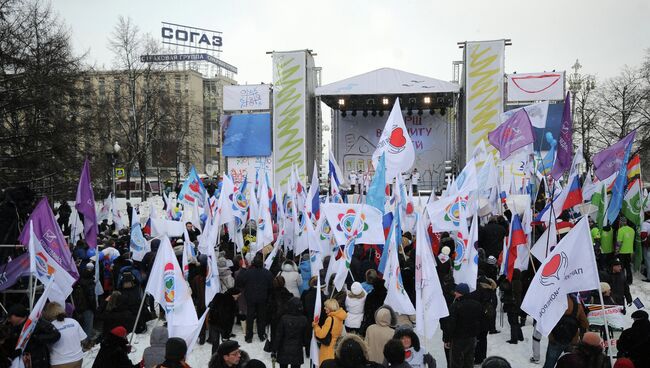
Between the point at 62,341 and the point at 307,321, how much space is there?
2801 millimetres

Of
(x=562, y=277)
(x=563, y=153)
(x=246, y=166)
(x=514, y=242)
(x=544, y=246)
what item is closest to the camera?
(x=562, y=277)

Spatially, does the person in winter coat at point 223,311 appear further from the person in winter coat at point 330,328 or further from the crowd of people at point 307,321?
the person in winter coat at point 330,328

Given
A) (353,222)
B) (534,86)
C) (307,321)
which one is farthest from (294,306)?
(534,86)

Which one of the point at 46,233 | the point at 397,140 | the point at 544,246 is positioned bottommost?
the point at 544,246

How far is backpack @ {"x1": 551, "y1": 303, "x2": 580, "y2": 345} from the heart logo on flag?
535 centimetres

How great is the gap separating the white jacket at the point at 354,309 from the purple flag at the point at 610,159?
655cm

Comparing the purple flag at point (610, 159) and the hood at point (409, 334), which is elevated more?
the purple flag at point (610, 159)

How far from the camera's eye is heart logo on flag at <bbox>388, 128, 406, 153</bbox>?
37.9ft

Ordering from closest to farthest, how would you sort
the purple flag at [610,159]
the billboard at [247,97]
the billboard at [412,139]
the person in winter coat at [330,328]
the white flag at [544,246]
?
1. the person in winter coat at [330,328]
2. the white flag at [544,246]
3. the purple flag at [610,159]
4. the billboard at [247,97]
5. the billboard at [412,139]

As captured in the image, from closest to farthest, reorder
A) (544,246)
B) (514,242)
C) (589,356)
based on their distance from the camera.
Answer: (589,356) < (544,246) < (514,242)

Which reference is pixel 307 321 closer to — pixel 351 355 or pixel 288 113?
pixel 351 355

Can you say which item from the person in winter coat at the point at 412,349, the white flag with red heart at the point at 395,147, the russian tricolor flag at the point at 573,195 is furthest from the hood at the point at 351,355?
the white flag with red heart at the point at 395,147

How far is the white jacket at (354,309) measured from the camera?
759 centimetres

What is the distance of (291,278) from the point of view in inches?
368
